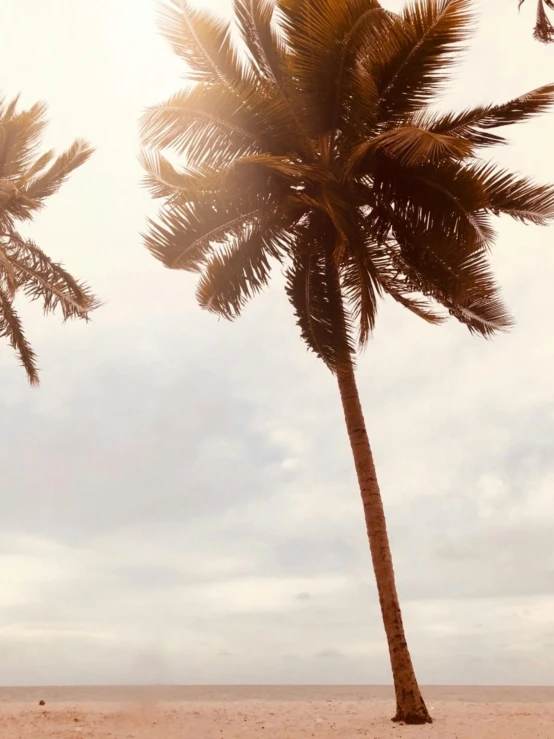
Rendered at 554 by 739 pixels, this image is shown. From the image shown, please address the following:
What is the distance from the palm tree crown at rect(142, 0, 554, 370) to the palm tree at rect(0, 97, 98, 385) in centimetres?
636

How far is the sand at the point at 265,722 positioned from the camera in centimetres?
1047

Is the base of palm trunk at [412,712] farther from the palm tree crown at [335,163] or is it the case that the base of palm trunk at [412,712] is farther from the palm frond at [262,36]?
the palm frond at [262,36]

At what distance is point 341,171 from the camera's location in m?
12.8

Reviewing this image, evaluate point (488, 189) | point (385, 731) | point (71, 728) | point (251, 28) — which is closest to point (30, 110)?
point (251, 28)

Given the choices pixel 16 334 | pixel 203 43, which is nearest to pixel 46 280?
pixel 16 334

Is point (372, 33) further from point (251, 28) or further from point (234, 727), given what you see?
point (234, 727)

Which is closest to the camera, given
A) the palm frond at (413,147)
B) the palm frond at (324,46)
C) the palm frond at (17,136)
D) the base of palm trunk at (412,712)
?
the palm frond at (413,147)

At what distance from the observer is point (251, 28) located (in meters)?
12.9

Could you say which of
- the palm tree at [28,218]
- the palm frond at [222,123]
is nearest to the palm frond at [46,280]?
the palm tree at [28,218]

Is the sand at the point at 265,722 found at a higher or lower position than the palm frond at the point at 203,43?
lower

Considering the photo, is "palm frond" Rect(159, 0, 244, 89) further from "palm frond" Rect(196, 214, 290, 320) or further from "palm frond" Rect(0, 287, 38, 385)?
"palm frond" Rect(0, 287, 38, 385)

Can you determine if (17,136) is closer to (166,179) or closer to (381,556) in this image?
(166,179)

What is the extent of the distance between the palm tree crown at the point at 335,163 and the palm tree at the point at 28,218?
6364 millimetres

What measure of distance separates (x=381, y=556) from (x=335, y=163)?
7.54 meters
